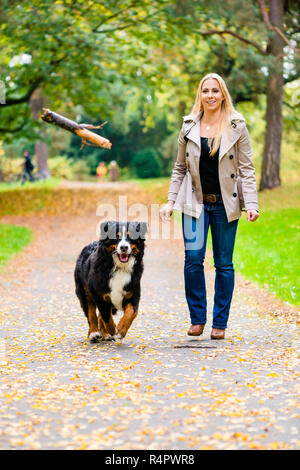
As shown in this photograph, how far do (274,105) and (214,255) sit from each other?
17933 mm

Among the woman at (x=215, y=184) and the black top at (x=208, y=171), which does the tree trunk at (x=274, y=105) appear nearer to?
the woman at (x=215, y=184)

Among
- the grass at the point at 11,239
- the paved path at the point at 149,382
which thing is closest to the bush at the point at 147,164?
the grass at the point at 11,239

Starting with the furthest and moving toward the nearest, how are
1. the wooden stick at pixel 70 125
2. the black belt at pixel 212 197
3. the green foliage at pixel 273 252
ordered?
the green foliage at pixel 273 252
the wooden stick at pixel 70 125
the black belt at pixel 212 197

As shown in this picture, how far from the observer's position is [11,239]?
58.2 feet

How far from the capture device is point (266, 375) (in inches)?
224

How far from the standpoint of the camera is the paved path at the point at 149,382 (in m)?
4.24

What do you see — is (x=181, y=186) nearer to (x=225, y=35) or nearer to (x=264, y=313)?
(x=264, y=313)

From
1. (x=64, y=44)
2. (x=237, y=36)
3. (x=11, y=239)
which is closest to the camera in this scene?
(x=11, y=239)

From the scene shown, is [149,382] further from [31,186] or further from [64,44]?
[31,186]

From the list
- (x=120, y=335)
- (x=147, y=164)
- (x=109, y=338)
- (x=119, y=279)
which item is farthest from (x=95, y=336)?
(x=147, y=164)

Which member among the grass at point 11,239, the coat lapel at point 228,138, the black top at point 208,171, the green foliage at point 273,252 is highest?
the coat lapel at point 228,138

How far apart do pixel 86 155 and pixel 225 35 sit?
3409 cm

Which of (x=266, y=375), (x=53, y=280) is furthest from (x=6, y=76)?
(x=266, y=375)

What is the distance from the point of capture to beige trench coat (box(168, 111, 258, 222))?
22.1 feet
